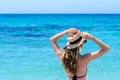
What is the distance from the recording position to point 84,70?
368cm

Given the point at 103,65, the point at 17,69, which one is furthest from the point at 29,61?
the point at 103,65

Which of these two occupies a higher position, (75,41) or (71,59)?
(75,41)

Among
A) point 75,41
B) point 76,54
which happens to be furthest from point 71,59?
point 75,41

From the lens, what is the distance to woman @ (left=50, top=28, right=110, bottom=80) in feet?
11.6

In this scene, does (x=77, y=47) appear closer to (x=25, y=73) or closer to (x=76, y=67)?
(x=76, y=67)

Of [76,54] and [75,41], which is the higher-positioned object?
[75,41]

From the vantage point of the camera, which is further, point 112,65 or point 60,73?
point 112,65

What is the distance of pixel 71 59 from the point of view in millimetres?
3596

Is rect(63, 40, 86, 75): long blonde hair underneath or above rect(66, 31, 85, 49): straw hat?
underneath

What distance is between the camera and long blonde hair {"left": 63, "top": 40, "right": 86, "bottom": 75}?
357 centimetres

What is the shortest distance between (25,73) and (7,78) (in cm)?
83

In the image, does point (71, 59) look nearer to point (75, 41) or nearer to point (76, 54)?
point (76, 54)

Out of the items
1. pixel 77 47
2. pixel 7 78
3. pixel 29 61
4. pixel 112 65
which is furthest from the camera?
pixel 29 61

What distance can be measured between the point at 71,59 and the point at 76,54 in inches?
2.6
